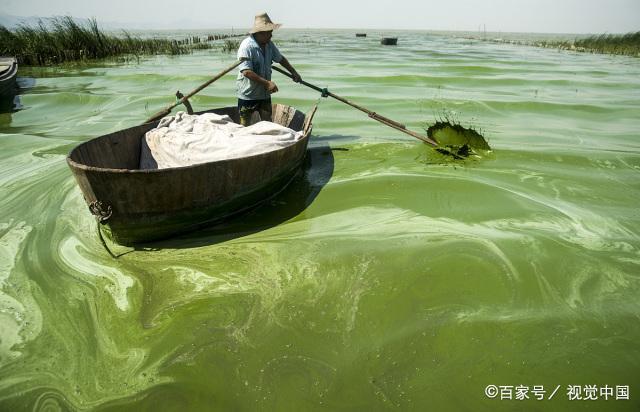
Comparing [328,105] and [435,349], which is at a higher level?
[328,105]

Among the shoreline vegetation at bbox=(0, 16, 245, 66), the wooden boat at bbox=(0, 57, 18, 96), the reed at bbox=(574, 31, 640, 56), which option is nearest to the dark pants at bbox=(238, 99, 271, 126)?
the wooden boat at bbox=(0, 57, 18, 96)

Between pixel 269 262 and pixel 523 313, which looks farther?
pixel 269 262

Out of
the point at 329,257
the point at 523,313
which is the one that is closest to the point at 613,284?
the point at 523,313

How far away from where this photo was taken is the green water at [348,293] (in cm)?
239

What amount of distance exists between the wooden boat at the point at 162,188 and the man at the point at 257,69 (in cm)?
156

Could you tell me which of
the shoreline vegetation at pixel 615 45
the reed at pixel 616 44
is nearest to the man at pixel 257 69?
the shoreline vegetation at pixel 615 45

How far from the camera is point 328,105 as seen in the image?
9.78 meters

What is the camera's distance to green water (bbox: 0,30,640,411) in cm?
239

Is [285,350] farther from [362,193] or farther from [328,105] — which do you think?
[328,105]

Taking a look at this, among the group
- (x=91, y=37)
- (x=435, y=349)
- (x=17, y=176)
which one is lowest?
(x=435, y=349)

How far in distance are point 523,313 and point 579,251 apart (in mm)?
1253

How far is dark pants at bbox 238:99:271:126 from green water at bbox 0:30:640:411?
102 centimetres

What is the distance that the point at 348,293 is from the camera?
10.3 feet

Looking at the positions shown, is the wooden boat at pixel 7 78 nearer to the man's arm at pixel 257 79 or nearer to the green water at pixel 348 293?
the green water at pixel 348 293
